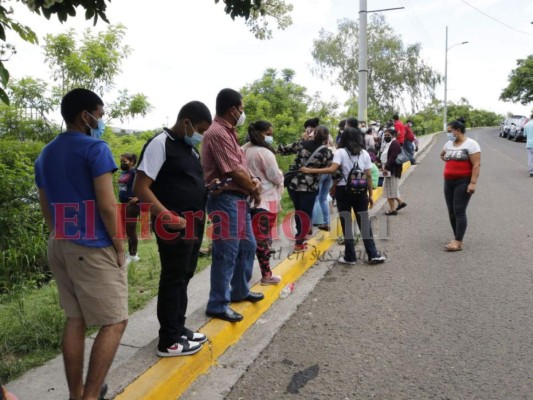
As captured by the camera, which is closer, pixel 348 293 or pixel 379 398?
pixel 379 398

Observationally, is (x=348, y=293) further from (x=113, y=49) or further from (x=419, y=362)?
(x=113, y=49)

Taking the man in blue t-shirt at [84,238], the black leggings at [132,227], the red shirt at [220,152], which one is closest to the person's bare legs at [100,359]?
the man in blue t-shirt at [84,238]

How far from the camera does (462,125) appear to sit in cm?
586

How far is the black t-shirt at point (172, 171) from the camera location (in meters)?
2.77

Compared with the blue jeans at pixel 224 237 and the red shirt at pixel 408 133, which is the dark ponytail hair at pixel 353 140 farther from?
the red shirt at pixel 408 133

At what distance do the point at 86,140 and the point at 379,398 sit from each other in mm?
2280

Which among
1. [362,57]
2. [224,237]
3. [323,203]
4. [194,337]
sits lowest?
[194,337]

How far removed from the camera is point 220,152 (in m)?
3.35

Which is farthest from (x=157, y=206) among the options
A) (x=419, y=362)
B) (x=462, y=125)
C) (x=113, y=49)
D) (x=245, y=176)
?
(x=113, y=49)

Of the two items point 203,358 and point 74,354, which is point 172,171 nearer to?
point 74,354

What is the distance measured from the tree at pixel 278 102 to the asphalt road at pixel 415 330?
653 cm

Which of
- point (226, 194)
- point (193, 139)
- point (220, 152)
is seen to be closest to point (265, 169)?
point (226, 194)

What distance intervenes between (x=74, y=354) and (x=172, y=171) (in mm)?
1172

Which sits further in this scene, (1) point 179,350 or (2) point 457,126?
(2) point 457,126
